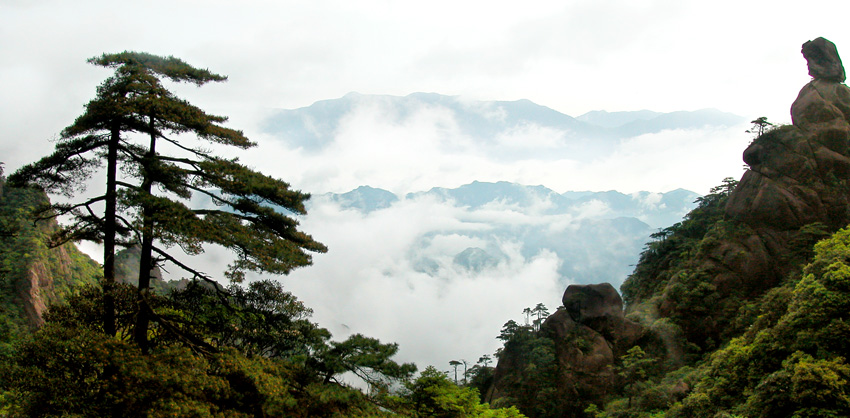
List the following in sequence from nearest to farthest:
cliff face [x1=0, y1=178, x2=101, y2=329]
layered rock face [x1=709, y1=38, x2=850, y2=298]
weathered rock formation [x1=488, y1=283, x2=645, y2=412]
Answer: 1. layered rock face [x1=709, y1=38, x2=850, y2=298]
2. weathered rock formation [x1=488, y1=283, x2=645, y2=412]
3. cliff face [x1=0, y1=178, x2=101, y2=329]

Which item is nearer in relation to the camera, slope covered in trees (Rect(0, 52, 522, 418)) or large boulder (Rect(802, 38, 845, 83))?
slope covered in trees (Rect(0, 52, 522, 418))

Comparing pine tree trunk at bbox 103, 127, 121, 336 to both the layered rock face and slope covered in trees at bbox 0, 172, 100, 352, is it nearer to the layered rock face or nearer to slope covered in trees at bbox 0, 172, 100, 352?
slope covered in trees at bbox 0, 172, 100, 352

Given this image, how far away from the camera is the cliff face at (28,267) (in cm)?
4297

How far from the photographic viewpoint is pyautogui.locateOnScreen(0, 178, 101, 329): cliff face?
43.0 metres

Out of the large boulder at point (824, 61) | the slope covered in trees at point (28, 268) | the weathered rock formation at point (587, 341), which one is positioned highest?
the large boulder at point (824, 61)

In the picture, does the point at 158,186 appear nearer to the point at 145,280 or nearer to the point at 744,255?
the point at 145,280

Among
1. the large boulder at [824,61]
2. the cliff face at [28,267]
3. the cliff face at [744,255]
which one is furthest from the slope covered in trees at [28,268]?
the large boulder at [824,61]

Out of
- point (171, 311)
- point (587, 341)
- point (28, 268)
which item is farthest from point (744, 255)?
point (28, 268)

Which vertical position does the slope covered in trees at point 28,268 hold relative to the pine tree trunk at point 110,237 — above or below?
above

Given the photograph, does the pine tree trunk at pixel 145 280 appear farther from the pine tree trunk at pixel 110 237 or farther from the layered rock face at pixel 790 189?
the layered rock face at pixel 790 189

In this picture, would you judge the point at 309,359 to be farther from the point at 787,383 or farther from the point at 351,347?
the point at 787,383

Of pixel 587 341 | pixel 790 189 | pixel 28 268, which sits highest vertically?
pixel 790 189

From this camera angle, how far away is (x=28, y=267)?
150 ft

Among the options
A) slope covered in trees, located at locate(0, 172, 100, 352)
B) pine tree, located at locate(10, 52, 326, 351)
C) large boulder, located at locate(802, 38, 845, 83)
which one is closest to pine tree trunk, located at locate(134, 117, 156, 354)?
pine tree, located at locate(10, 52, 326, 351)
